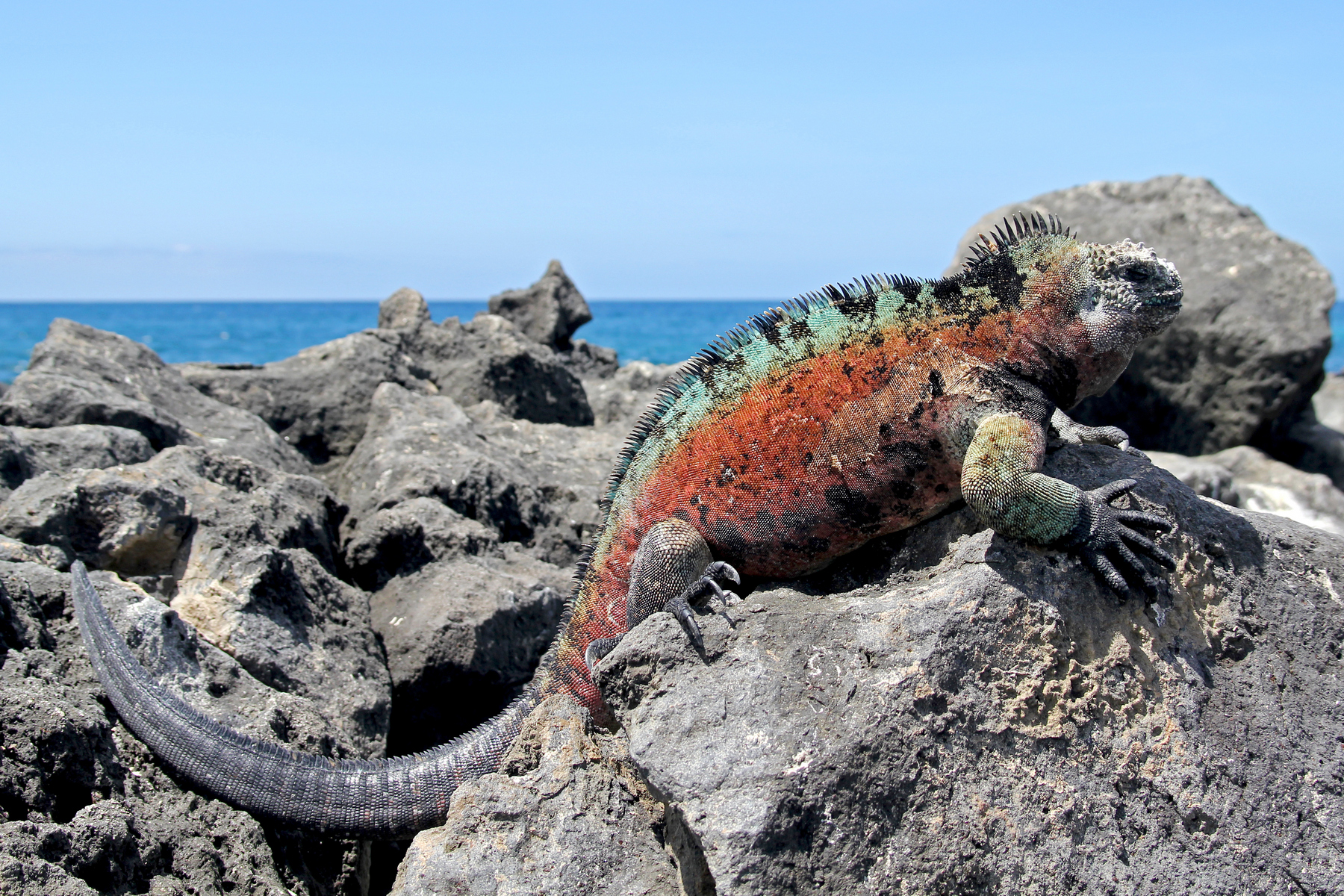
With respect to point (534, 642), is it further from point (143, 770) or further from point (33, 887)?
point (33, 887)

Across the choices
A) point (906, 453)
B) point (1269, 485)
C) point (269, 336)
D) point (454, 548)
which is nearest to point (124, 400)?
point (454, 548)

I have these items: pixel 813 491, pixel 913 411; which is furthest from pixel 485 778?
pixel 913 411

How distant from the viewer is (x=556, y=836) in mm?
2537

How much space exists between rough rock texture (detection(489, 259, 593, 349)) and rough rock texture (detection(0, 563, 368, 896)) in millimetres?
6299

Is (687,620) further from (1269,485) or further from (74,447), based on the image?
(1269,485)

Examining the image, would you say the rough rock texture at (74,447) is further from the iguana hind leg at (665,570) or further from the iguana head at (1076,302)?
the iguana head at (1076,302)

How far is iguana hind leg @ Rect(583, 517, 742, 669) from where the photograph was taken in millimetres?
3043

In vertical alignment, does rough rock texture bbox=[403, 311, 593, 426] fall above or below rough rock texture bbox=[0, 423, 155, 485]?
above

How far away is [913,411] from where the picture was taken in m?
3.01

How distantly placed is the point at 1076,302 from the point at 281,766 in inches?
111

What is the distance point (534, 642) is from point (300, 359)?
316 cm

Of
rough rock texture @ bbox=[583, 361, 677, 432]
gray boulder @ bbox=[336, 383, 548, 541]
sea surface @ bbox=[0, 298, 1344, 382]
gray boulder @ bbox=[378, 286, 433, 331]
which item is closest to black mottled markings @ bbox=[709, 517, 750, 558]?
gray boulder @ bbox=[336, 383, 548, 541]

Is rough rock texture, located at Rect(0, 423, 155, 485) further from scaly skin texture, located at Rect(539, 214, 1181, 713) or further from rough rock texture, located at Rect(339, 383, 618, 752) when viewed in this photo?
scaly skin texture, located at Rect(539, 214, 1181, 713)

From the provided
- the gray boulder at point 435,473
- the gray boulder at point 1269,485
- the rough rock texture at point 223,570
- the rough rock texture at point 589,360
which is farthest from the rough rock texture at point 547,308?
the rough rock texture at point 223,570
